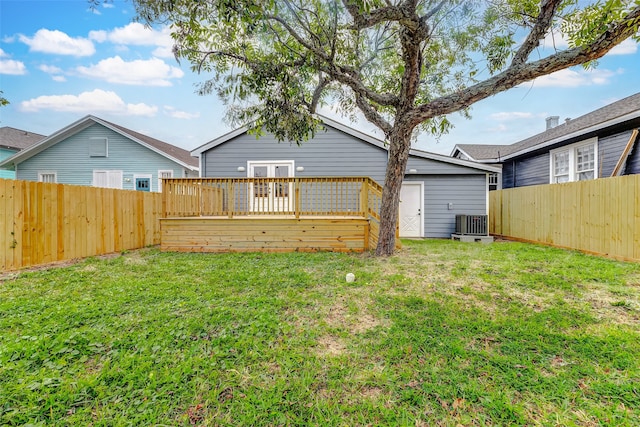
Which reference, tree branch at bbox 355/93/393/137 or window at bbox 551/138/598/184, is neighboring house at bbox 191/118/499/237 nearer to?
window at bbox 551/138/598/184

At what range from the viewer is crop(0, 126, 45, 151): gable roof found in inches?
632

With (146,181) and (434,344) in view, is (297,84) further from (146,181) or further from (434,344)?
(146,181)

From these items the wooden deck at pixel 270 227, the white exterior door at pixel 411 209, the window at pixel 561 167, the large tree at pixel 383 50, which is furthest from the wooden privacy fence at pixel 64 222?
the window at pixel 561 167

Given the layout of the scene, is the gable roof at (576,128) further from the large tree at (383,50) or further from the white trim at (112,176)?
the white trim at (112,176)

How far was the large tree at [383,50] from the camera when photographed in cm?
425

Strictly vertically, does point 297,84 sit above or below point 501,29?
below

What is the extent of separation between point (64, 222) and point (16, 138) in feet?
59.6

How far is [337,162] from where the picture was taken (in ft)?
32.2

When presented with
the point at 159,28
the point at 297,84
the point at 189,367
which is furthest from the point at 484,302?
the point at 159,28

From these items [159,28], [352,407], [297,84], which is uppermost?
[159,28]

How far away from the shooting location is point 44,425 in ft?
5.26

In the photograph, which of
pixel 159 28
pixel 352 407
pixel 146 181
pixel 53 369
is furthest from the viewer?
pixel 146 181

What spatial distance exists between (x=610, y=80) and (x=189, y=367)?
16.6m

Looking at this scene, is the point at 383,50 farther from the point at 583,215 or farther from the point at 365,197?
Result: the point at 583,215
